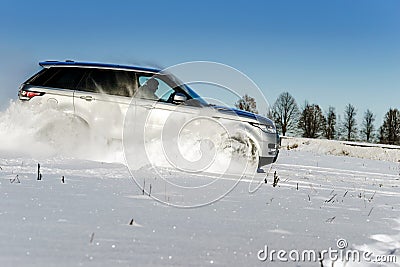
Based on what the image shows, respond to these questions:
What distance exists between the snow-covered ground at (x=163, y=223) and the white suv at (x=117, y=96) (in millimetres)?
2227

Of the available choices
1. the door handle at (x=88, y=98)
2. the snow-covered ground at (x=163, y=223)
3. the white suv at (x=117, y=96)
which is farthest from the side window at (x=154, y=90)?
the snow-covered ground at (x=163, y=223)

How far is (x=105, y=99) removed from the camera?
671cm

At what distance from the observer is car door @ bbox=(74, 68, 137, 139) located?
658 cm

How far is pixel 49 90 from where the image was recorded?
6812 millimetres

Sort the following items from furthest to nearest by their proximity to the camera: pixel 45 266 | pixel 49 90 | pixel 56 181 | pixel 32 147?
pixel 49 90 < pixel 32 147 < pixel 56 181 < pixel 45 266

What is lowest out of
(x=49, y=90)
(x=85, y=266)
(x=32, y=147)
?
(x=85, y=266)

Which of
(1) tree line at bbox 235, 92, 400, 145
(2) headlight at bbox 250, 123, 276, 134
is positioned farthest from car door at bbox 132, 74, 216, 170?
(1) tree line at bbox 235, 92, 400, 145

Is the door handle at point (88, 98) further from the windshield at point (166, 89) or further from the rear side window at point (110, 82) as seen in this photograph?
the windshield at point (166, 89)

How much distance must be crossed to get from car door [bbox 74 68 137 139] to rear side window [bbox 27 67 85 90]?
0.14 meters

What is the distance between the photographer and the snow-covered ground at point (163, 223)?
1.79m

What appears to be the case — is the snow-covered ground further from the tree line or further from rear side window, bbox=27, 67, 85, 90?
the tree line

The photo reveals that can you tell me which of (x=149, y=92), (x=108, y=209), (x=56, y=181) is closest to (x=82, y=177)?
(x=56, y=181)

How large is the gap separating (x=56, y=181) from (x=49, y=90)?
3666 millimetres

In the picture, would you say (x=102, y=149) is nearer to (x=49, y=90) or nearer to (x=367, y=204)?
(x=49, y=90)
